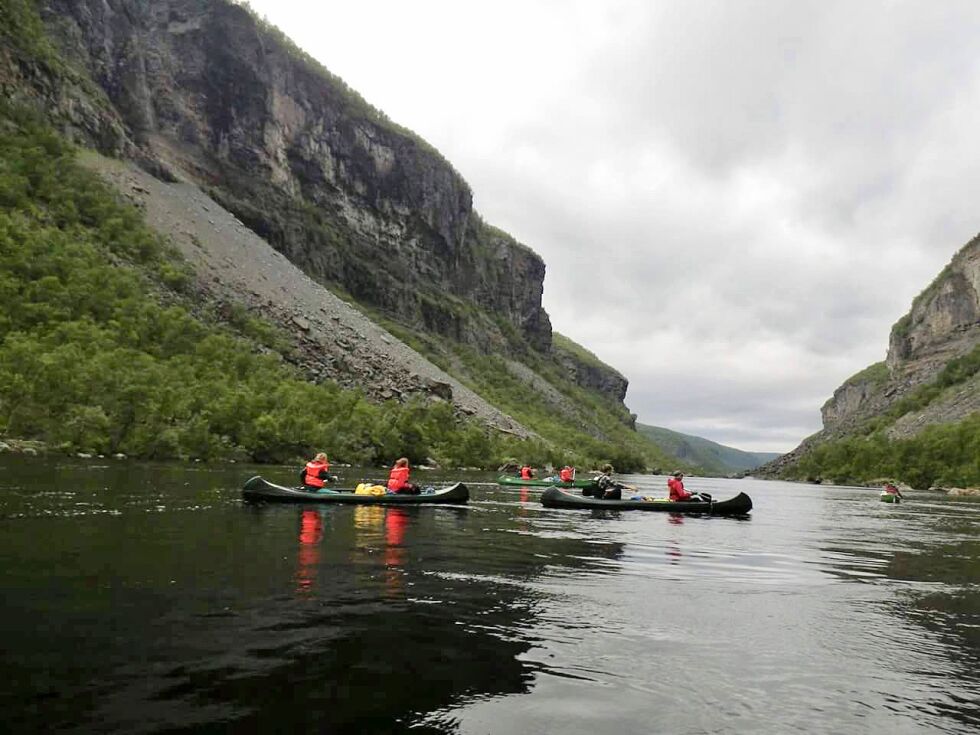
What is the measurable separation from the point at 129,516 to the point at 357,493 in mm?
10904

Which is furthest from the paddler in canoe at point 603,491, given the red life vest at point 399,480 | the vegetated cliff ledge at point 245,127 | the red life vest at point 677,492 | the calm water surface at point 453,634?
the vegetated cliff ledge at point 245,127

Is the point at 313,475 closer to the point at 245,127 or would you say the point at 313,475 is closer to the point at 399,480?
the point at 399,480

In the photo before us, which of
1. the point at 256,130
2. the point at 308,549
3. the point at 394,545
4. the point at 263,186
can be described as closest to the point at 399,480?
the point at 394,545

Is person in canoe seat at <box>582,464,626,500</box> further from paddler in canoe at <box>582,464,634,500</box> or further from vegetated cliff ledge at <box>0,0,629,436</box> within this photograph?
vegetated cliff ledge at <box>0,0,629,436</box>

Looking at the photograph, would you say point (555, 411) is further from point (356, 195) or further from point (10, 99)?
point (10, 99)

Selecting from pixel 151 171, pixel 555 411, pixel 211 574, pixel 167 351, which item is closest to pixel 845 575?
pixel 211 574

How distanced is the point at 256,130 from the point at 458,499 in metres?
153

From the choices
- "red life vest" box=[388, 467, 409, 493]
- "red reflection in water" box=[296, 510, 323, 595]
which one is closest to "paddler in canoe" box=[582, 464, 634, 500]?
"red life vest" box=[388, 467, 409, 493]

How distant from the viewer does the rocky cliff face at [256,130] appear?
445ft

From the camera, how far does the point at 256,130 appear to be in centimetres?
16150

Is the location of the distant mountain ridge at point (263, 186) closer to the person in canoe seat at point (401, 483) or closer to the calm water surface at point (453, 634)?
the person in canoe seat at point (401, 483)

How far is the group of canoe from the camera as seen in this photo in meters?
27.7

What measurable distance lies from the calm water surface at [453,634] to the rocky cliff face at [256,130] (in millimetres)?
124187

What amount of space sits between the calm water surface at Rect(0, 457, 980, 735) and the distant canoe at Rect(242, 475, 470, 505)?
6668mm
